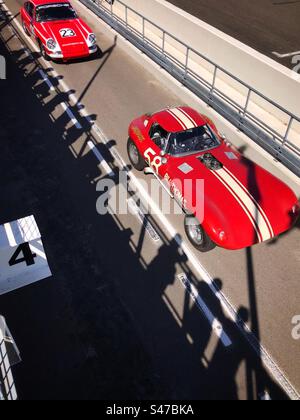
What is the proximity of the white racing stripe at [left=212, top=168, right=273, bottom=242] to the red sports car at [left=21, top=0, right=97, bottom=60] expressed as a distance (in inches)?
331

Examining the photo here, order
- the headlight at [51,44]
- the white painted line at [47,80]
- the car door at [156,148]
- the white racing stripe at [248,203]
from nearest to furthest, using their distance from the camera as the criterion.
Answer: the white racing stripe at [248,203] < the car door at [156,148] < the white painted line at [47,80] < the headlight at [51,44]

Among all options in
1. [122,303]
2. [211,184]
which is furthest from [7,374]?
[211,184]

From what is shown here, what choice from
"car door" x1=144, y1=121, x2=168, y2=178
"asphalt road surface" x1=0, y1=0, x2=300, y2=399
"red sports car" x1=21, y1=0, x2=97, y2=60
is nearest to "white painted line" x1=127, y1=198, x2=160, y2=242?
"asphalt road surface" x1=0, y1=0, x2=300, y2=399

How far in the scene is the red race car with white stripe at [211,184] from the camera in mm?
6004

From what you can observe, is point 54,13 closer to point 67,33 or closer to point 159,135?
point 67,33

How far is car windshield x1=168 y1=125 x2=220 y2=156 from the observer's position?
23.6 feet

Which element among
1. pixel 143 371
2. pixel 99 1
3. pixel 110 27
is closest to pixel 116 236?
pixel 143 371

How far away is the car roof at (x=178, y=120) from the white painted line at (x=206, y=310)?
10.4 feet

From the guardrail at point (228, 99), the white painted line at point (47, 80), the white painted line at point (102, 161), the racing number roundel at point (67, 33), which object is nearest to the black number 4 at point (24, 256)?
the white painted line at point (102, 161)

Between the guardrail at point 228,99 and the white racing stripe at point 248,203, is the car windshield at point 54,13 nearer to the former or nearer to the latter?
the guardrail at point 228,99

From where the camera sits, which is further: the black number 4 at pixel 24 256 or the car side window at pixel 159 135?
the car side window at pixel 159 135

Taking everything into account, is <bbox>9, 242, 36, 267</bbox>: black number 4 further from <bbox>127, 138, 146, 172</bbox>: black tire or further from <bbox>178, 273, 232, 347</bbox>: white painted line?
<bbox>127, 138, 146, 172</bbox>: black tire
